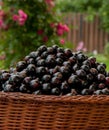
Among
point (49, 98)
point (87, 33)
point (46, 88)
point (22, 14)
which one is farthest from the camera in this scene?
point (87, 33)

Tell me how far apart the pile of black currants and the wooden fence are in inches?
417

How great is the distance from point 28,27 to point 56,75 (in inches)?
147

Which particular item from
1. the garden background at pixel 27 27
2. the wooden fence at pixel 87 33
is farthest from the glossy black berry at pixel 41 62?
the wooden fence at pixel 87 33

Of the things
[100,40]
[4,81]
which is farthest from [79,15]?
[4,81]

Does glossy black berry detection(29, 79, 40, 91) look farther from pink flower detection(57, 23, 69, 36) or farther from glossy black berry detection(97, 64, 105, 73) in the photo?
pink flower detection(57, 23, 69, 36)

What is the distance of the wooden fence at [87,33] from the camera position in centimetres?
1306

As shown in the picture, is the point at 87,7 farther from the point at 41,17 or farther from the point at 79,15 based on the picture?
the point at 41,17

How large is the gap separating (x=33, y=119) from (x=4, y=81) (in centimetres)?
26

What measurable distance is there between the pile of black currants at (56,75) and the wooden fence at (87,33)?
10594 mm

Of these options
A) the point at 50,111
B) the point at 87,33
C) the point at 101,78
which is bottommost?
the point at 50,111

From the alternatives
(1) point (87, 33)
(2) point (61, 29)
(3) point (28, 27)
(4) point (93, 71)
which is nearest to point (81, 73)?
(4) point (93, 71)

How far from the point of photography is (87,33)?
13328 mm

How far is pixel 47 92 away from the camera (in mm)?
2100

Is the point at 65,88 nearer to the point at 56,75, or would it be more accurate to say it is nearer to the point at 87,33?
the point at 56,75
